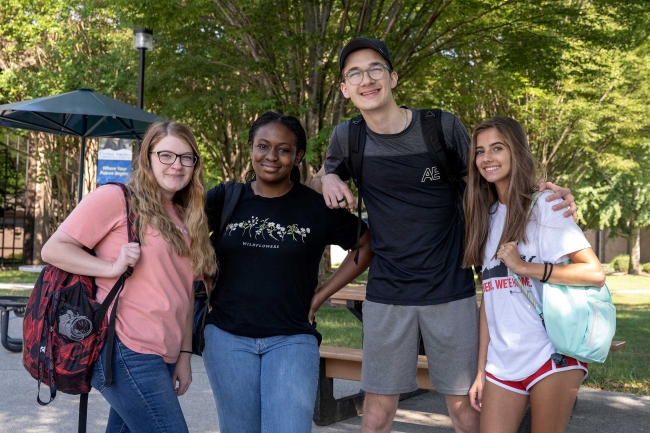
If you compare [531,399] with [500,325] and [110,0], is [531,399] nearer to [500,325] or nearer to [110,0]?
[500,325]

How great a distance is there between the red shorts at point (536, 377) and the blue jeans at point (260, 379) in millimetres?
826

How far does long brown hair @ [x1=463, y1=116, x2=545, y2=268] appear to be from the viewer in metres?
3.17

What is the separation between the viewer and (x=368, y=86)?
346 cm

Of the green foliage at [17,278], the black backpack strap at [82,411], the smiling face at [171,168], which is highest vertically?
the smiling face at [171,168]

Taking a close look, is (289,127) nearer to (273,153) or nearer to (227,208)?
(273,153)

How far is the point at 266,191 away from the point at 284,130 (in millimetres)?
297

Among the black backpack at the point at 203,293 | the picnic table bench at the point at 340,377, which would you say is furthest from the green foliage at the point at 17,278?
the black backpack at the point at 203,293

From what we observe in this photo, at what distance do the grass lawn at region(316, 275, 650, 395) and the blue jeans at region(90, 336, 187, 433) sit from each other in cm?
579

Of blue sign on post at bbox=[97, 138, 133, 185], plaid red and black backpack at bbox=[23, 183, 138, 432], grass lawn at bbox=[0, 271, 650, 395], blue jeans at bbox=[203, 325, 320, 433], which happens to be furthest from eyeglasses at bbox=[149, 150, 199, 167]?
blue sign on post at bbox=[97, 138, 133, 185]

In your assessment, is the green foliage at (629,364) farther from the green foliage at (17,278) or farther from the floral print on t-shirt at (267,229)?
the green foliage at (17,278)

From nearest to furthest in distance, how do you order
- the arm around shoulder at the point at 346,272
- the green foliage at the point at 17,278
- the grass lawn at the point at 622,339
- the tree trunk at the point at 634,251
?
the arm around shoulder at the point at 346,272 → the grass lawn at the point at 622,339 → the green foliage at the point at 17,278 → the tree trunk at the point at 634,251

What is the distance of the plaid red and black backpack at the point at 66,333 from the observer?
2844mm

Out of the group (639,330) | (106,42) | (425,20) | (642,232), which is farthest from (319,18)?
(642,232)

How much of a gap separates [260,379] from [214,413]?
3081 millimetres
